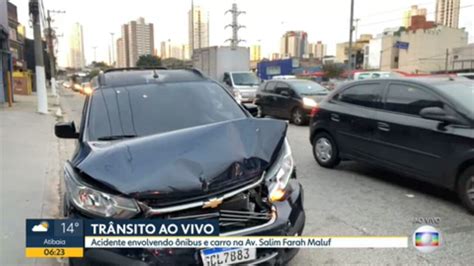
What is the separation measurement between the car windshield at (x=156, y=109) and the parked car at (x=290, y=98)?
8653 mm

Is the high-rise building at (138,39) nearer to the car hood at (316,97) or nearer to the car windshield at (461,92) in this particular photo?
the car hood at (316,97)

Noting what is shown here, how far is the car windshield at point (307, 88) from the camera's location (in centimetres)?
1348

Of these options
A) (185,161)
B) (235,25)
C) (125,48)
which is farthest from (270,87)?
(125,48)

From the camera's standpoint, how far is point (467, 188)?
4.71 metres

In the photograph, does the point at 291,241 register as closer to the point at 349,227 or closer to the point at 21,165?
the point at 349,227

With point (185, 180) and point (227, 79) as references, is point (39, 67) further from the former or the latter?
point (185, 180)

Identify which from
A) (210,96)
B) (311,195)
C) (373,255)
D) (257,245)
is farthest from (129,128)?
(311,195)

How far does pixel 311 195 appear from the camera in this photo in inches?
223

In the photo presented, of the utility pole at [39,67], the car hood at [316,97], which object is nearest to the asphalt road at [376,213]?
the car hood at [316,97]

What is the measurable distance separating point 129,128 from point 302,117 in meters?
9.70

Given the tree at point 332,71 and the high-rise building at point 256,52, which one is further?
the high-rise building at point 256,52

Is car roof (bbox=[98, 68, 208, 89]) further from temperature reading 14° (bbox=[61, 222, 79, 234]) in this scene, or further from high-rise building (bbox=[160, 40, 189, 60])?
high-rise building (bbox=[160, 40, 189, 60])

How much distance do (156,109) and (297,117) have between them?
9.55 meters

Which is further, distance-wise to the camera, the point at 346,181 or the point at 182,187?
the point at 346,181
